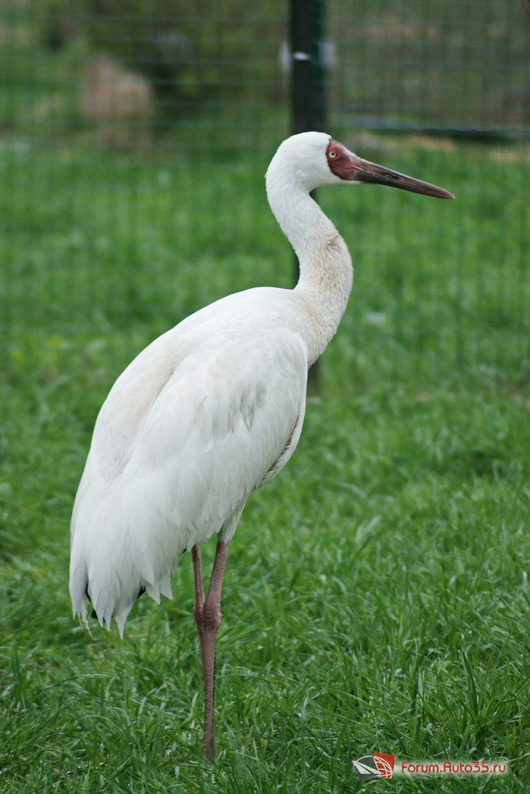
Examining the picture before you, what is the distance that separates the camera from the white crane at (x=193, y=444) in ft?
9.98

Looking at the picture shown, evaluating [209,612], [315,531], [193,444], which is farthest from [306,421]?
[193,444]

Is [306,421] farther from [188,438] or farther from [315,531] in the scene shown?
[188,438]

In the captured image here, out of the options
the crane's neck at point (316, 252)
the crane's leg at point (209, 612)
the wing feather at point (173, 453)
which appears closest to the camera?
the wing feather at point (173, 453)

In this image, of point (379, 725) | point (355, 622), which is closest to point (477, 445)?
point (355, 622)

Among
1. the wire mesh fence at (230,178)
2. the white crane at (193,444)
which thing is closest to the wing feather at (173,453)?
the white crane at (193,444)

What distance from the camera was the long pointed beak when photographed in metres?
3.78

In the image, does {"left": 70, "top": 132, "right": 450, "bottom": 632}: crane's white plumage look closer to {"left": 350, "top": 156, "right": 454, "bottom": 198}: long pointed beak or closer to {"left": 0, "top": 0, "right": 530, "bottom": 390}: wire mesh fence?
{"left": 350, "top": 156, "right": 454, "bottom": 198}: long pointed beak

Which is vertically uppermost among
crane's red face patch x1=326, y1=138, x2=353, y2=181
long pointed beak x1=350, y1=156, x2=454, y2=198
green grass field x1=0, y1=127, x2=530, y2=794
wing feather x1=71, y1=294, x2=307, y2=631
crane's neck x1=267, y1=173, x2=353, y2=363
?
crane's red face patch x1=326, y1=138, x2=353, y2=181

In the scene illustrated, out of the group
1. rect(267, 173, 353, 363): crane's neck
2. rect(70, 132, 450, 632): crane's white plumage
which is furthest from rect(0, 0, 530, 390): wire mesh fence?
rect(70, 132, 450, 632): crane's white plumage

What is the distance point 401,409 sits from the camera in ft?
18.5

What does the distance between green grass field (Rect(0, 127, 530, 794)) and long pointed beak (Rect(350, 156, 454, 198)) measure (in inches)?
52.9

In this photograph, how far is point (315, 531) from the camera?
4422 millimetres

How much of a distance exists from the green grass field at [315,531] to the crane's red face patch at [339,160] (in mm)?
1446

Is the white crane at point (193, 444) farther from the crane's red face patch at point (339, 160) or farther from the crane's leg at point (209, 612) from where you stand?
the crane's red face patch at point (339, 160)
